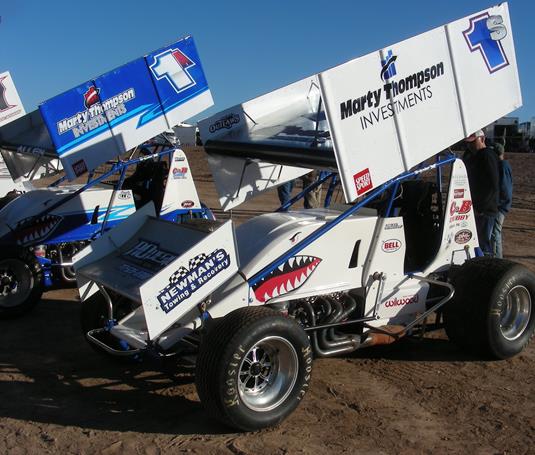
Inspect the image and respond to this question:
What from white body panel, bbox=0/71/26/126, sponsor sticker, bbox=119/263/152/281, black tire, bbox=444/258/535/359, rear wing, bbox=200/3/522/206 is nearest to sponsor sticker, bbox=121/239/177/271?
sponsor sticker, bbox=119/263/152/281

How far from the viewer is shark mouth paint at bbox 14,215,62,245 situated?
27.1ft

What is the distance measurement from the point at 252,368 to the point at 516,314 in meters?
2.88

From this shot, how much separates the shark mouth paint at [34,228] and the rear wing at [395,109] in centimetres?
306

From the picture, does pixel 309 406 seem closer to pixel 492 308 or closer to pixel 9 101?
pixel 492 308

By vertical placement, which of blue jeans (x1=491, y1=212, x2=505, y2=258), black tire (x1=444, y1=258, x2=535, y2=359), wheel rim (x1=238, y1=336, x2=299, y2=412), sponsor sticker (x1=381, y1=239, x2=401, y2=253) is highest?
sponsor sticker (x1=381, y1=239, x2=401, y2=253)

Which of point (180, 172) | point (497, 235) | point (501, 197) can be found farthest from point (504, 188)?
point (180, 172)

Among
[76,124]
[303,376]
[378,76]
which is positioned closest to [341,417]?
[303,376]

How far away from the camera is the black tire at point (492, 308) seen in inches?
224

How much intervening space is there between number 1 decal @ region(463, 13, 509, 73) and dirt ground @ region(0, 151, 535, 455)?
8.78ft

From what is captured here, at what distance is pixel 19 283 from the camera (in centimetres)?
748

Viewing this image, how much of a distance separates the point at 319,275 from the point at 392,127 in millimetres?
1291

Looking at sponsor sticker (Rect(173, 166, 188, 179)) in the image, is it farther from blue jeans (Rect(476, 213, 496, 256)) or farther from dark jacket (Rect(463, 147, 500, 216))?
blue jeans (Rect(476, 213, 496, 256))

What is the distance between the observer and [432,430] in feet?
15.2

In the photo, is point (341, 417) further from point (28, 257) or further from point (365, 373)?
point (28, 257)
